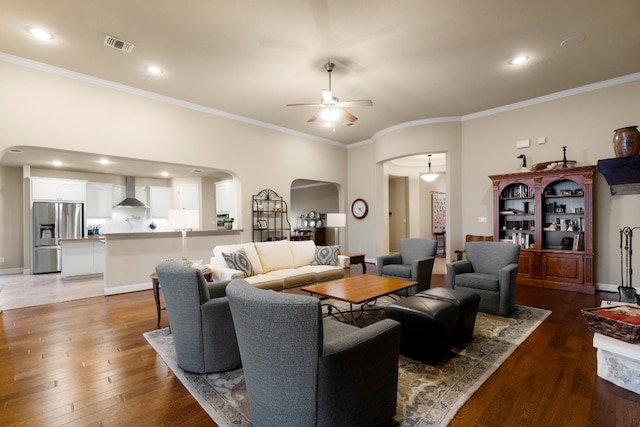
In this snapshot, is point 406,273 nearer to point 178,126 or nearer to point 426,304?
point 426,304

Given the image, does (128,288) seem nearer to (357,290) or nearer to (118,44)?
(118,44)

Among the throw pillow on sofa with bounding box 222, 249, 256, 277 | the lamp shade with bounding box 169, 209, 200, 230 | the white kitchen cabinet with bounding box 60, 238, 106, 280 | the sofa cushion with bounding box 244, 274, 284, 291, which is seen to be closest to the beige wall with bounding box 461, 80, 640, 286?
the sofa cushion with bounding box 244, 274, 284, 291

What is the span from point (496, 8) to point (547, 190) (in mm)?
3643

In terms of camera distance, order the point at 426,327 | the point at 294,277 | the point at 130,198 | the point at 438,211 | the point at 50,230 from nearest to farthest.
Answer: the point at 426,327, the point at 294,277, the point at 50,230, the point at 130,198, the point at 438,211

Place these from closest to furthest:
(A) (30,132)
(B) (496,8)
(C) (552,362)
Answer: (C) (552,362) → (B) (496,8) → (A) (30,132)

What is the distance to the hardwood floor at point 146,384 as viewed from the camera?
1.90 metres

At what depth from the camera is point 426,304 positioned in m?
2.68

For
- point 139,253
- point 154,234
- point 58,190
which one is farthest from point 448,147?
point 58,190

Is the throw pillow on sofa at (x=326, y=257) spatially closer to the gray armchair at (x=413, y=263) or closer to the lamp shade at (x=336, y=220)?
the gray armchair at (x=413, y=263)

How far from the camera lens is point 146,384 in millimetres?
2289

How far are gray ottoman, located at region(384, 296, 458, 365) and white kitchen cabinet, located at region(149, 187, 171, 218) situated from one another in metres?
8.57

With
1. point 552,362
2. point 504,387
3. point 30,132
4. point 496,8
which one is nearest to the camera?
point 504,387

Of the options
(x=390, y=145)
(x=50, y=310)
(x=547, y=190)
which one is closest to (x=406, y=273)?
(x=547, y=190)

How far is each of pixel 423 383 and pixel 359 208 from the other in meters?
6.16
